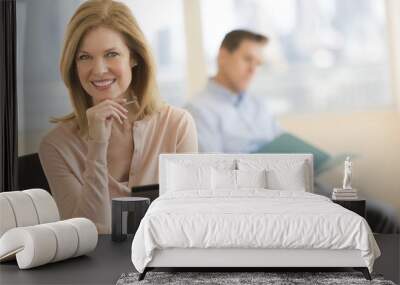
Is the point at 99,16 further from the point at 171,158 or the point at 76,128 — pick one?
the point at 171,158

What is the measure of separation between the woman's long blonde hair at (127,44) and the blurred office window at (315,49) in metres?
0.68

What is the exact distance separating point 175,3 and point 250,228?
347cm

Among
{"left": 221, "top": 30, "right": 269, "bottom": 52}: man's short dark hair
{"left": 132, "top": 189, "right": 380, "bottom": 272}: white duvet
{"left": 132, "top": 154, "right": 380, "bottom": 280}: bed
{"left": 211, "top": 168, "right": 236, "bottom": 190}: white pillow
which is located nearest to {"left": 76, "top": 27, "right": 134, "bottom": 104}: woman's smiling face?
{"left": 221, "top": 30, "right": 269, "bottom": 52}: man's short dark hair

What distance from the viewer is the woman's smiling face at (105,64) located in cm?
762

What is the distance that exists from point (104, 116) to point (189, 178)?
1.35 metres

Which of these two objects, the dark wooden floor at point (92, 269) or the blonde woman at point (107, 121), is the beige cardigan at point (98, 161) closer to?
the blonde woman at point (107, 121)

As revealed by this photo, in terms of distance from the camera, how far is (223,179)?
6785 mm

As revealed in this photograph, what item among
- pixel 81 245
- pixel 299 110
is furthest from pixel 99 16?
pixel 81 245

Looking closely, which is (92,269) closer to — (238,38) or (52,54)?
(52,54)

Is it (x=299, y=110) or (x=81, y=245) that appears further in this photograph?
(x=299, y=110)

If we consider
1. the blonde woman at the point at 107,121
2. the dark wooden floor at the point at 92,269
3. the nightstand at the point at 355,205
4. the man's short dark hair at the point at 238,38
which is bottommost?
the dark wooden floor at the point at 92,269

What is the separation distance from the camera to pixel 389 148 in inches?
298

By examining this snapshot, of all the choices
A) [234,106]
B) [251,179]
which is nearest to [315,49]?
[234,106]

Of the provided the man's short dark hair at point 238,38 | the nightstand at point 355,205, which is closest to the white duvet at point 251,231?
the nightstand at point 355,205
